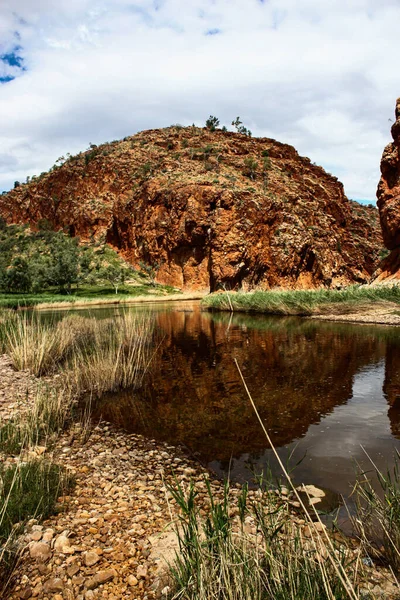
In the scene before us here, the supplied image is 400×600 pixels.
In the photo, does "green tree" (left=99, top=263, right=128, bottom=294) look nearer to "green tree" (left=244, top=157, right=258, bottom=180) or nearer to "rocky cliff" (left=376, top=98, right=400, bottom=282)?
"green tree" (left=244, top=157, right=258, bottom=180)

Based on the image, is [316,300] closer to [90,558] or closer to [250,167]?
[90,558]

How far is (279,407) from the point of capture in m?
6.90

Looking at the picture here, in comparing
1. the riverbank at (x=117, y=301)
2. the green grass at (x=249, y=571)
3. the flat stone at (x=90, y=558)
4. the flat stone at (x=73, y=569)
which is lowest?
the riverbank at (x=117, y=301)

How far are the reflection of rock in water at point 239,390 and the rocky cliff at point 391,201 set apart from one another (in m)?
16.3

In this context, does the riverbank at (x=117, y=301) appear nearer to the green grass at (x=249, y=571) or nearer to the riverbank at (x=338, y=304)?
the riverbank at (x=338, y=304)

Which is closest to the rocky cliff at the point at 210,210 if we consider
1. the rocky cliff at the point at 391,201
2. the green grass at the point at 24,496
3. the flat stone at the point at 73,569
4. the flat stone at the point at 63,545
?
the rocky cliff at the point at 391,201

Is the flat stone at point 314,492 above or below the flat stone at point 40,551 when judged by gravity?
below

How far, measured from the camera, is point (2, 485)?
319cm

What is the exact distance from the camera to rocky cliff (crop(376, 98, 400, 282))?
92.0 ft

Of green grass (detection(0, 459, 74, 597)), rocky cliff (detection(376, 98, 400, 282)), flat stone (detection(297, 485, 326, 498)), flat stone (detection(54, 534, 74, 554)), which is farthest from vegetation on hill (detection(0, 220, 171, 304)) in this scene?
flat stone (detection(54, 534, 74, 554))

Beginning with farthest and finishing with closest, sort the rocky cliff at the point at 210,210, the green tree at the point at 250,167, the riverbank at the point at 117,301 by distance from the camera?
the green tree at the point at 250,167, the rocky cliff at the point at 210,210, the riverbank at the point at 117,301

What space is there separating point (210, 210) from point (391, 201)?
32.6 m

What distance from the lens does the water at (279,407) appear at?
4.93m

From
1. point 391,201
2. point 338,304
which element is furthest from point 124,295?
point 338,304
